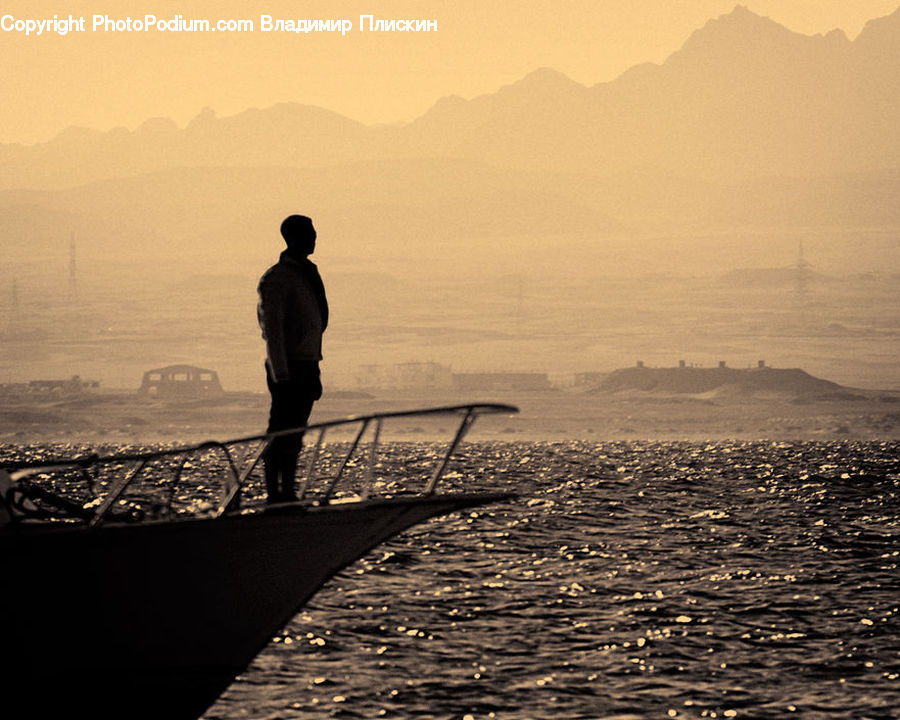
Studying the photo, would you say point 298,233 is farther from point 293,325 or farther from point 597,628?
point 597,628

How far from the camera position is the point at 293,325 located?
10141mm

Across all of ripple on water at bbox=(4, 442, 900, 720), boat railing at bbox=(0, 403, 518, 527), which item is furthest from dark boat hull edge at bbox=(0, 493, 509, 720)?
ripple on water at bbox=(4, 442, 900, 720)

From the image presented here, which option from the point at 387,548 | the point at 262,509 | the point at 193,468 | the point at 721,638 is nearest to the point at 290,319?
the point at 262,509

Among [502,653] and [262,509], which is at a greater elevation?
[262,509]

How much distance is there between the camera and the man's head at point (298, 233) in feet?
32.9

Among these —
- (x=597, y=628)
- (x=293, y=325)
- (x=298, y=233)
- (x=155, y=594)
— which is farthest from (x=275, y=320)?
(x=597, y=628)

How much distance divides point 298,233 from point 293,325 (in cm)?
66

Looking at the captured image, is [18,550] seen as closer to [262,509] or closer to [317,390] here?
[262,509]

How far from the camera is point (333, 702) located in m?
18.1

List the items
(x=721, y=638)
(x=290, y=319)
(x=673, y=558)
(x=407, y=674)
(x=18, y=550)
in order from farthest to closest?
(x=673, y=558), (x=721, y=638), (x=407, y=674), (x=18, y=550), (x=290, y=319)

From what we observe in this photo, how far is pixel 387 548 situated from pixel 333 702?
22.8 meters

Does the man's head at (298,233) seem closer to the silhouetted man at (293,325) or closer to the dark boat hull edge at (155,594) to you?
the silhouetted man at (293,325)

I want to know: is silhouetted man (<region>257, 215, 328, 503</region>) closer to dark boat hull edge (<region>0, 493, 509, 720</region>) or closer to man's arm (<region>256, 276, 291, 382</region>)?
man's arm (<region>256, 276, 291, 382</region>)

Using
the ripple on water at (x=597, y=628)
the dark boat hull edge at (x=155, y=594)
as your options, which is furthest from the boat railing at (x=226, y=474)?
the ripple on water at (x=597, y=628)
